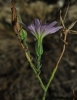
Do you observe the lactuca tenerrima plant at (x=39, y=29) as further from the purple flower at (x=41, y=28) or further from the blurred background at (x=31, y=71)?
the blurred background at (x=31, y=71)

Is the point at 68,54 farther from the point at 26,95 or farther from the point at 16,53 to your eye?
the point at 26,95

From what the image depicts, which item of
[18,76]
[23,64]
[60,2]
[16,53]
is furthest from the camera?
[60,2]

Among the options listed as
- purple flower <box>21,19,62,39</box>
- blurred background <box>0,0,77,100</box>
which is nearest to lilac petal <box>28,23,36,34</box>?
purple flower <box>21,19,62,39</box>

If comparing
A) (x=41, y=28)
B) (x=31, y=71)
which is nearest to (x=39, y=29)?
(x=41, y=28)

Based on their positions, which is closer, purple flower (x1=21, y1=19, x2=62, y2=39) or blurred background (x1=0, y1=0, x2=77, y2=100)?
purple flower (x1=21, y1=19, x2=62, y2=39)

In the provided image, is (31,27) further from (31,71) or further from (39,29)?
(31,71)

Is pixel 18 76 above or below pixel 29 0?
above

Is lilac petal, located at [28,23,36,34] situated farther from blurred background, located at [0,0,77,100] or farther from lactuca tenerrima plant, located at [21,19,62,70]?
blurred background, located at [0,0,77,100]

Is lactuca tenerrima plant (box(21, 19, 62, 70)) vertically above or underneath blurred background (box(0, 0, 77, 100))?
above

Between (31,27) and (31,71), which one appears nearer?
(31,27)

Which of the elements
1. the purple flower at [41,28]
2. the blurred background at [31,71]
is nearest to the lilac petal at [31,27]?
the purple flower at [41,28]

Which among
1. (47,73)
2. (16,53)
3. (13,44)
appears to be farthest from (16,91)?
(13,44)
